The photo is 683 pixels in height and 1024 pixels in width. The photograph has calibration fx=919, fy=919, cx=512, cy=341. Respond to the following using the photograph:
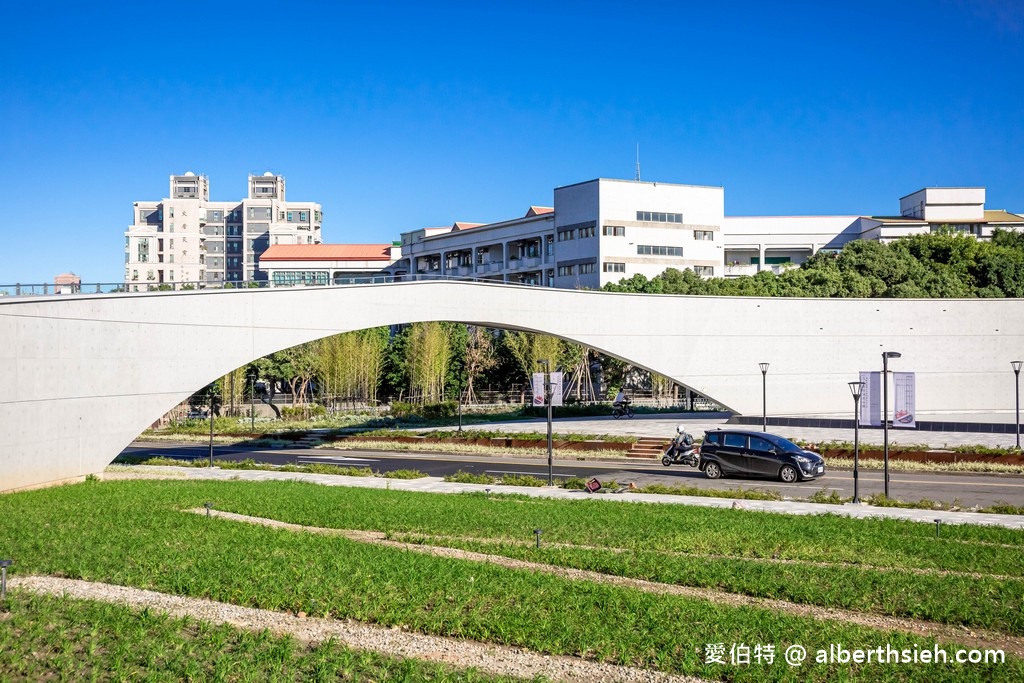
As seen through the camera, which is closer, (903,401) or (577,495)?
(577,495)

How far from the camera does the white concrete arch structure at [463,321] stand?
25.2 metres

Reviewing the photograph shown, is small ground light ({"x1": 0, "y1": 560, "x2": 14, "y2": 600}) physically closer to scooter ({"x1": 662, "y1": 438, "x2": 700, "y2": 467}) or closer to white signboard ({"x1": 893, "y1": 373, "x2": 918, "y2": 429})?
scooter ({"x1": 662, "y1": 438, "x2": 700, "y2": 467})

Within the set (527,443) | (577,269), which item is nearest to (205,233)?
(577,269)

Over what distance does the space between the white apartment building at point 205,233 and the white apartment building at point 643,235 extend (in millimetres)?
36780

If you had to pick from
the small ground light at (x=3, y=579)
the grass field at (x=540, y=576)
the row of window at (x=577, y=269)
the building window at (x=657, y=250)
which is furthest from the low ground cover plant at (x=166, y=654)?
the building window at (x=657, y=250)

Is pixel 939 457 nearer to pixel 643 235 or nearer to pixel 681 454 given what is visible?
pixel 681 454

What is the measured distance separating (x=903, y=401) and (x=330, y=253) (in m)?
89.1

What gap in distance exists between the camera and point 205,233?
134m

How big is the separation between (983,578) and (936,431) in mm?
28305

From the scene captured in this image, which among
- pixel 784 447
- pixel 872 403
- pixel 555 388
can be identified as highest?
pixel 555 388

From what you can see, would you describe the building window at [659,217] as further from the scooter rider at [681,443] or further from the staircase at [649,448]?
the scooter rider at [681,443]

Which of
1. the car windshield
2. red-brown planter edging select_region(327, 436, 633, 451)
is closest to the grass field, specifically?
the car windshield

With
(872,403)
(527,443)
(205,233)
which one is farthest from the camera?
(205,233)

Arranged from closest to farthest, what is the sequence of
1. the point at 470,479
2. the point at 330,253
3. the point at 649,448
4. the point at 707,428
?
1. the point at 470,479
2. the point at 649,448
3. the point at 707,428
4. the point at 330,253
